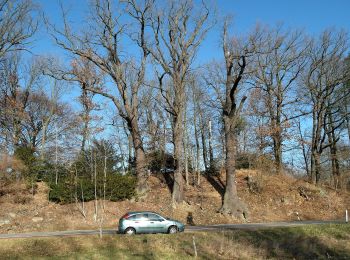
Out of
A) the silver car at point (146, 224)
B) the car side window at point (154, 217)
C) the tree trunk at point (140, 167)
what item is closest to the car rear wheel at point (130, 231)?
the silver car at point (146, 224)

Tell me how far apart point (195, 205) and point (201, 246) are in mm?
14286

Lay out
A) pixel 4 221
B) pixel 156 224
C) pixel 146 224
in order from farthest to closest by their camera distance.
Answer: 1. pixel 4 221
2. pixel 156 224
3. pixel 146 224

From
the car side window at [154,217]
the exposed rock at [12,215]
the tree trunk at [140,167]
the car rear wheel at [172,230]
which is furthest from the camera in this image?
the tree trunk at [140,167]

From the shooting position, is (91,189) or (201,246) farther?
(91,189)

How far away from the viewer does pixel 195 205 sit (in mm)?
38250

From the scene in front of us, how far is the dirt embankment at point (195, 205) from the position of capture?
34031mm

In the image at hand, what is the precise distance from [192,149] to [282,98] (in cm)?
1078

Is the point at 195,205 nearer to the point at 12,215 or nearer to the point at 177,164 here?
the point at 177,164

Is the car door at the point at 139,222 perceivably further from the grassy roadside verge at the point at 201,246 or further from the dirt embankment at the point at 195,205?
the dirt embankment at the point at 195,205

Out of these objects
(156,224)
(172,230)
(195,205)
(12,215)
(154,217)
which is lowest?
(172,230)

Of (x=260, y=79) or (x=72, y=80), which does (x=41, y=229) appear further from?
(x=260, y=79)

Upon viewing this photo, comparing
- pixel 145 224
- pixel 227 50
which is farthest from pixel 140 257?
pixel 227 50

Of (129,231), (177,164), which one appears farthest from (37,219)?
(177,164)

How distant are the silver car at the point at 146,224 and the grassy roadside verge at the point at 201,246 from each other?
2314 mm
